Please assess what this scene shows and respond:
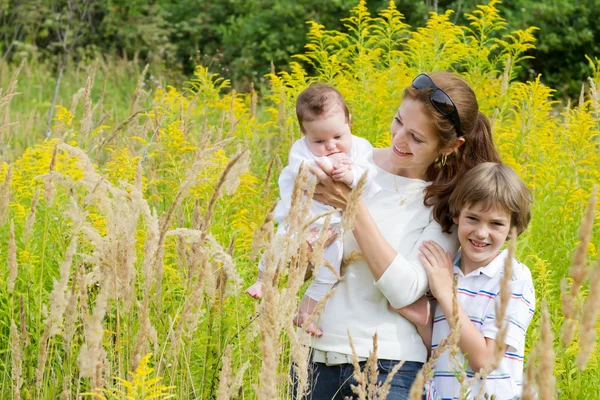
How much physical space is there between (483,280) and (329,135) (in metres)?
0.72

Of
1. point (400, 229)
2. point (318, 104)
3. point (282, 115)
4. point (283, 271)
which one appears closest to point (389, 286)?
point (400, 229)

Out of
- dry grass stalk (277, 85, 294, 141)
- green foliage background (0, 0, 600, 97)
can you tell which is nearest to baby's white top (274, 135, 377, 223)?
dry grass stalk (277, 85, 294, 141)

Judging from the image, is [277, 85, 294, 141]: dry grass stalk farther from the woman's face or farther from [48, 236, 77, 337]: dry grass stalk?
[48, 236, 77, 337]: dry grass stalk

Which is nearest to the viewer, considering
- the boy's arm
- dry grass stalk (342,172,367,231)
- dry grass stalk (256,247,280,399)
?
dry grass stalk (256,247,280,399)

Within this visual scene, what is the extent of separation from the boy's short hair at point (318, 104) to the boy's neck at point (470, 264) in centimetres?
68

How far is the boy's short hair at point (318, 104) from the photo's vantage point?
2605mm

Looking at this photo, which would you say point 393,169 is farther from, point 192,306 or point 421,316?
point 192,306

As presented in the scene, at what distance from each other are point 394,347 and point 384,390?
2.53ft

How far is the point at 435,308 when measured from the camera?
229cm

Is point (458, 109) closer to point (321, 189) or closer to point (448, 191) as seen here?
point (448, 191)

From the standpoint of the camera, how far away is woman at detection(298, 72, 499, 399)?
217 centimetres

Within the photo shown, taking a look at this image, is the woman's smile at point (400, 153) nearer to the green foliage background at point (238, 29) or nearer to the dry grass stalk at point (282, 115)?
the dry grass stalk at point (282, 115)

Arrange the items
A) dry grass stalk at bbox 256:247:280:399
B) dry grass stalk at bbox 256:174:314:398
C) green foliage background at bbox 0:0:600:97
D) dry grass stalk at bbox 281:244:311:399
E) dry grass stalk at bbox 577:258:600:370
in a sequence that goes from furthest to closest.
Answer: green foliage background at bbox 0:0:600:97 < dry grass stalk at bbox 281:244:311:399 < dry grass stalk at bbox 256:174:314:398 < dry grass stalk at bbox 256:247:280:399 < dry grass stalk at bbox 577:258:600:370

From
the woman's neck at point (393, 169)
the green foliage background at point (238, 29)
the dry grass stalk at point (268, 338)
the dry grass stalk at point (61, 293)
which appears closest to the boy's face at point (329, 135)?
the woman's neck at point (393, 169)
